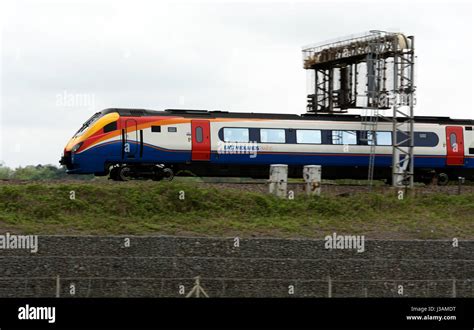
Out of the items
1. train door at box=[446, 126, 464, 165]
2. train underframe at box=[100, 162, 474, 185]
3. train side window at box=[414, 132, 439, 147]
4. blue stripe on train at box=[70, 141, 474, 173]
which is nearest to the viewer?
blue stripe on train at box=[70, 141, 474, 173]

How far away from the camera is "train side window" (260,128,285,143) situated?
35.1 m

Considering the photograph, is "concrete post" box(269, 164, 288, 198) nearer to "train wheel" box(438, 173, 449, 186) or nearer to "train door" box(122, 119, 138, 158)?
"train door" box(122, 119, 138, 158)

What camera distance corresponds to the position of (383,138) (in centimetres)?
3694

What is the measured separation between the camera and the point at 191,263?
23078 millimetres

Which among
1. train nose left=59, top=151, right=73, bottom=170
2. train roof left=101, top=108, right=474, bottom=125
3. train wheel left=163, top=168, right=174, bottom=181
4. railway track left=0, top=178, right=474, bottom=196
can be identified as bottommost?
railway track left=0, top=178, right=474, bottom=196

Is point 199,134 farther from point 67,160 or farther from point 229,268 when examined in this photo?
point 229,268

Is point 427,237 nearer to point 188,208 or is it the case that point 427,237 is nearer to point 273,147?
point 188,208

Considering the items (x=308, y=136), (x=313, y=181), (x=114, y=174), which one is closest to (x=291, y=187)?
(x=313, y=181)

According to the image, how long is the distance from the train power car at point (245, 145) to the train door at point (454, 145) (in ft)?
0.15

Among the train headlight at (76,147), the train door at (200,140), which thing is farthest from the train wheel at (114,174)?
the train door at (200,140)

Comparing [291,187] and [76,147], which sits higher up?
[76,147]

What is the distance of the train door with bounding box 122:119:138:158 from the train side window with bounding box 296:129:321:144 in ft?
22.6

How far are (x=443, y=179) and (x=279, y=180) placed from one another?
11355 mm

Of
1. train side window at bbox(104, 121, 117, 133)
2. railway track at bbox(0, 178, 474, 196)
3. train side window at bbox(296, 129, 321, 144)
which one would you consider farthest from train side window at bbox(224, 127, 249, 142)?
train side window at bbox(104, 121, 117, 133)
